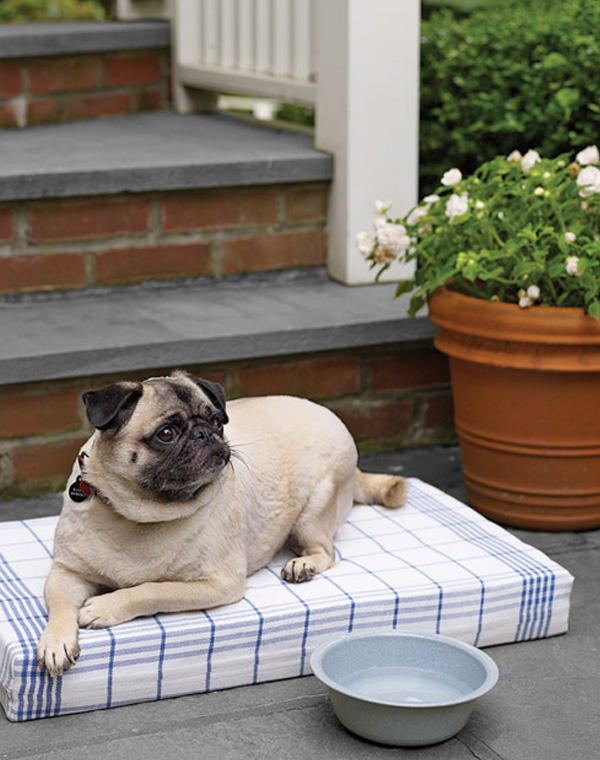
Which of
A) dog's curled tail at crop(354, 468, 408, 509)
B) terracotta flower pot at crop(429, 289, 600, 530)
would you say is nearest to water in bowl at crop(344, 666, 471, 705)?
dog's curled tail at crop(354, 468, 408, 509)

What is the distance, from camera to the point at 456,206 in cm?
347

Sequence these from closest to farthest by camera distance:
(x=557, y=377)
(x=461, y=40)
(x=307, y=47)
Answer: (x=557, y=377) → (x=307, y=47) → (x=461, y=40)

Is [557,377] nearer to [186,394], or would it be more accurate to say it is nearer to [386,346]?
[386,346]

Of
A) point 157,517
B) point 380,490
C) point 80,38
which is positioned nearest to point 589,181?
point 380,490

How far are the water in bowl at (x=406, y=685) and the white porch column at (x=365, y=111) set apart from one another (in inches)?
78.9

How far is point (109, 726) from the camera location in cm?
258

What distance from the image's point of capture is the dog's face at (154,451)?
2.61m

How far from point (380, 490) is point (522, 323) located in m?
0.57

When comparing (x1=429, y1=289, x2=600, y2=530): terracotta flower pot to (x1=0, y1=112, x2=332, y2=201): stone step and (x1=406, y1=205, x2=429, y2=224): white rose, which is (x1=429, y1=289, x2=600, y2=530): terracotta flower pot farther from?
(x1=0, y1=112, x2=332, y2=201): stone step

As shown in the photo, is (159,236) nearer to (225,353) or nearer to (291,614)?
(225,353)

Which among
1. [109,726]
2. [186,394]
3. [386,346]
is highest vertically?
[186,394]

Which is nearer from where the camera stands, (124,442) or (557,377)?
(124,442)

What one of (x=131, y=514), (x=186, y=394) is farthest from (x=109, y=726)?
(x=186, y=394)

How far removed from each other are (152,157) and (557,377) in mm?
1695
